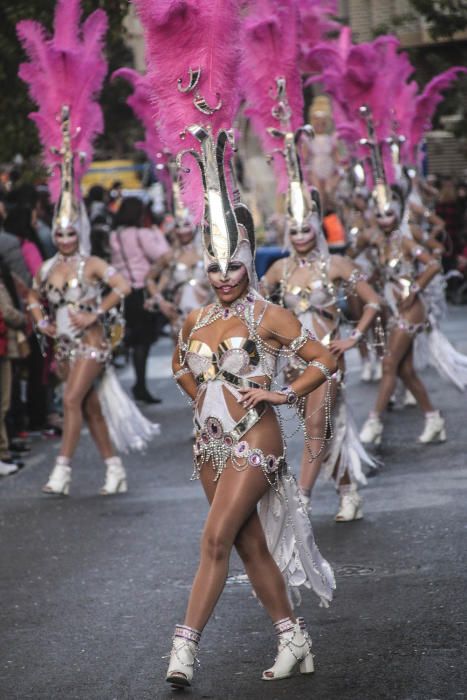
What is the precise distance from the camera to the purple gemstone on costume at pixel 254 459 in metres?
6.50

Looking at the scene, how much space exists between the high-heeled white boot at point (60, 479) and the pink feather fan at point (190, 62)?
4.65 meters

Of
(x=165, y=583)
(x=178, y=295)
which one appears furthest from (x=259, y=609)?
(x=178, y=295)

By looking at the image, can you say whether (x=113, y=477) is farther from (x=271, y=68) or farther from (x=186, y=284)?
(x=186, y=284)

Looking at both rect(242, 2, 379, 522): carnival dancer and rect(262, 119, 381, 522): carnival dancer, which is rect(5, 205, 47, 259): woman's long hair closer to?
rect(242, 2, 379, 522): carnival dancer

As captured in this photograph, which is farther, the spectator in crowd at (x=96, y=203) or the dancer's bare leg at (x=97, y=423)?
the spectator in crowd at (x=96, y=203)

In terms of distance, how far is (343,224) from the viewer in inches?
829

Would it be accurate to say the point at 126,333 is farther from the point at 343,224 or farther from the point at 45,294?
the point at 45,294

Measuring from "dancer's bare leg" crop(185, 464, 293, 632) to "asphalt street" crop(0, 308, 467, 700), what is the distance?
1.07ft

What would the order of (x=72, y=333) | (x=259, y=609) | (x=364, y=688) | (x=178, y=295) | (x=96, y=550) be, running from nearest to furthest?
(x=364, y=688), (x=259, y=609), (x=96, y=550), (x=72, y=333), (x=178, y=295)

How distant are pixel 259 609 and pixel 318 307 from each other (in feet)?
8.90

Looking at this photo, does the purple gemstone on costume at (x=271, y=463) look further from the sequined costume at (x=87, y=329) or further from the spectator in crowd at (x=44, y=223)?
the spectator in crowd at (x=44, y=223)

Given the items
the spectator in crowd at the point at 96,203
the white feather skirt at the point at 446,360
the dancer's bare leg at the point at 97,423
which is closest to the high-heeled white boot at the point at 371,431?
the white feather skirt at the point at 446,360

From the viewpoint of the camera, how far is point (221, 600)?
8.02 metres

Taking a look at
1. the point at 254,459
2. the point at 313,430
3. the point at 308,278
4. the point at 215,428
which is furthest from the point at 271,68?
the point at 254,459
